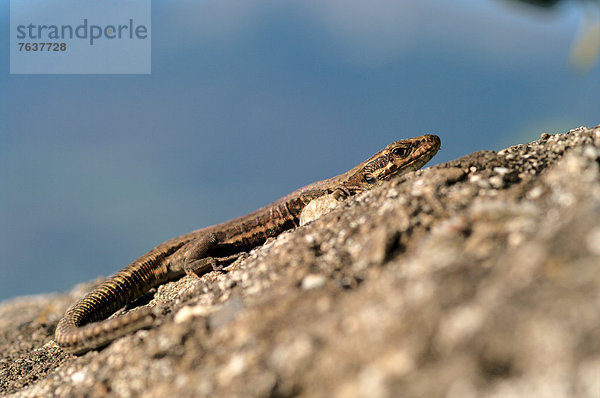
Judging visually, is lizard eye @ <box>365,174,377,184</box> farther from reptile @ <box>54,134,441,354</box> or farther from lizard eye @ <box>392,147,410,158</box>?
lizard eye @ <box>392,147,410,158</box>

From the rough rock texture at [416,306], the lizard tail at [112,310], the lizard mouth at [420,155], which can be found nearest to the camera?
the rough rock texture at [416,306]

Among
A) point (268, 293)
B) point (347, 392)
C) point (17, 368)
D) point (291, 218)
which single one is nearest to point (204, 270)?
point (291, 218)

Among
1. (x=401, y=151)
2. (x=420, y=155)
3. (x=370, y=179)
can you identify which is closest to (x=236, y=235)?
(x=370, y=179)

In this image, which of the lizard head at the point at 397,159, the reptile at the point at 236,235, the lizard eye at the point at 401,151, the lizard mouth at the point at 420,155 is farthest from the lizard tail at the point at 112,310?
the lizard eye at the point at 401,151

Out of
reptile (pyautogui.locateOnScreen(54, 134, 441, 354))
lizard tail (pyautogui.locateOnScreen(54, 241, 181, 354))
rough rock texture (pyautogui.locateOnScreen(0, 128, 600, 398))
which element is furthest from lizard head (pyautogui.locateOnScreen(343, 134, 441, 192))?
lizard tail (pyautogui.locateOnScreen(54, 241, 181, 354))

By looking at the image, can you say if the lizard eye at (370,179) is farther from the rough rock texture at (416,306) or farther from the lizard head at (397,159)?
the rough rock texture at (416,306)
